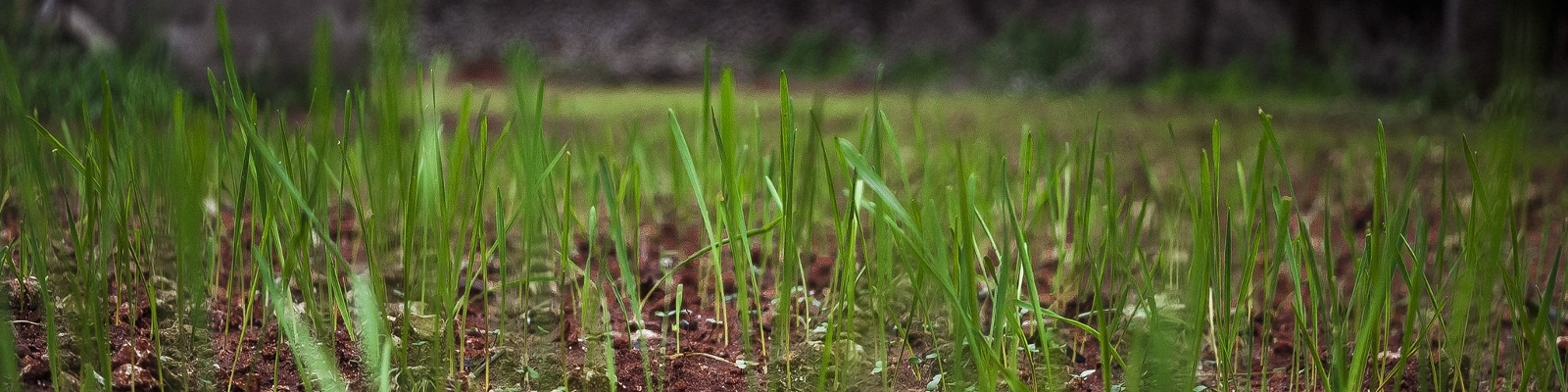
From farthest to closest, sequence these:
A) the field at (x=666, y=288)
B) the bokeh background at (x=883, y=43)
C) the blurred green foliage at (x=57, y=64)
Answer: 1. the bokeh background at (x=883, y=43)
2. the blurred green foliage at (x=57, y=64)
3. the field at (x=666, y=288)

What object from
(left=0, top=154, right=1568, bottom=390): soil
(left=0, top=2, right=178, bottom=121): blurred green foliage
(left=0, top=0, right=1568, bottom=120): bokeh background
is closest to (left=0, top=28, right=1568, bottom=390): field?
(left=0, top=154, right=1568, bottom=390): soil

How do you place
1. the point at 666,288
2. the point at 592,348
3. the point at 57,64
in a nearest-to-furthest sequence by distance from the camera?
the point at 592,348 < the point at 666,288 < the point at 57,64

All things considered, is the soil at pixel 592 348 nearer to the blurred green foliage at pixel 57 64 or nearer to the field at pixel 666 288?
the field at pixel 666 288

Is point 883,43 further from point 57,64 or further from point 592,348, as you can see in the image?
point 592,348

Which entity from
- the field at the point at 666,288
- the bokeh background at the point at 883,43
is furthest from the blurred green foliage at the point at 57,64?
the field at the point at 666,288

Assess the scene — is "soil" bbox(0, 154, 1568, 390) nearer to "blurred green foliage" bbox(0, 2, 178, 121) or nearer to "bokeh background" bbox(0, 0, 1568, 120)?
"bokeh background" bbox(0, 0, 1568, 120)

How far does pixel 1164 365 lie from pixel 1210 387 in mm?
347

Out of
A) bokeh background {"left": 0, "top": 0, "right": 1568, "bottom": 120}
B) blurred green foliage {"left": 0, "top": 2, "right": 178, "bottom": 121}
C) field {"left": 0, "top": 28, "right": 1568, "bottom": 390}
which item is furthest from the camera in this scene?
bokeh background {"left": 0, "top": 0, "right": 1568, "bottom": 120}

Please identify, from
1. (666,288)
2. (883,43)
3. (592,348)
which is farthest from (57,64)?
(883,43)

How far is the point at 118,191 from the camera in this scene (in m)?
0.79

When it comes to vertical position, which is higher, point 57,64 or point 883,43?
point 57,64

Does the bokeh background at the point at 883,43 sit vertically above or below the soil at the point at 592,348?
below

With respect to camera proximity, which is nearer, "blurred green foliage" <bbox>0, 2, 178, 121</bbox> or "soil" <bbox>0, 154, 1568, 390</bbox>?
"soil" <bbox>0, 154, 1568, 390</bbox>

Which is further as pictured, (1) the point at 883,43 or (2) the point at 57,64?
(1) the point at 883,43
